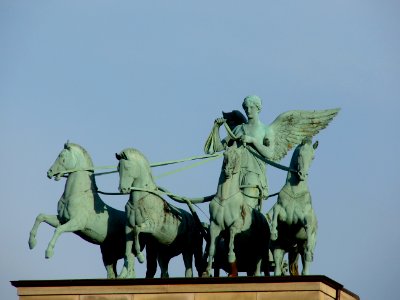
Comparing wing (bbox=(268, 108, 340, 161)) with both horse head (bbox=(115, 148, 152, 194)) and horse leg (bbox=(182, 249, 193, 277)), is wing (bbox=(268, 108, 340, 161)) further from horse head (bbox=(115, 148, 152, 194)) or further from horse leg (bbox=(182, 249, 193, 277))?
horse head (bbox=(115, 148, 152, 194))

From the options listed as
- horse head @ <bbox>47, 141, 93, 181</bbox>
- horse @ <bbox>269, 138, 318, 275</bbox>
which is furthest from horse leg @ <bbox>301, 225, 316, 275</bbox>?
horse head @ <bbox>47, 141, 93, 181</bbox>

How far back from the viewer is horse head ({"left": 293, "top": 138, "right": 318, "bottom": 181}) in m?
48.0

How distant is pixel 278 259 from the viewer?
1913 inches

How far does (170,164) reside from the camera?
50.1 metres

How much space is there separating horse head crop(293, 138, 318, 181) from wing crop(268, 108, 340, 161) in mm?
2985

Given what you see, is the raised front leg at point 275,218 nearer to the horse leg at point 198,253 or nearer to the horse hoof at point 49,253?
the horse leg at point 198,253

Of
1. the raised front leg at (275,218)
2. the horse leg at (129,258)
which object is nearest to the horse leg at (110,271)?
the horse leg at (129,258)

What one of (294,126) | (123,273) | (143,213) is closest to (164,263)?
(123,273)

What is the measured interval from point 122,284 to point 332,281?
11.1 feet

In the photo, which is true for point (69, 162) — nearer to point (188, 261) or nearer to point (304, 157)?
point (188, 261)

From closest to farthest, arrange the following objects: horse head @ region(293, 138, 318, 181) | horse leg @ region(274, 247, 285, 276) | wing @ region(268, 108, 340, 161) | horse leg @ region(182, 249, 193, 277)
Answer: horse head @ region(293, 138, 318, 181), horse leg @ region(274, 247, 285, 276), horse leg @ region(182, 249, 193, 277), wing @ region(268, 108, 340, 161)

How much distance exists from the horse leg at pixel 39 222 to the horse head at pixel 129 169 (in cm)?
134

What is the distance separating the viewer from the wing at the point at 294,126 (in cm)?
5128

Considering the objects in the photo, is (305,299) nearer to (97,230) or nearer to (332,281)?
(332,281)
